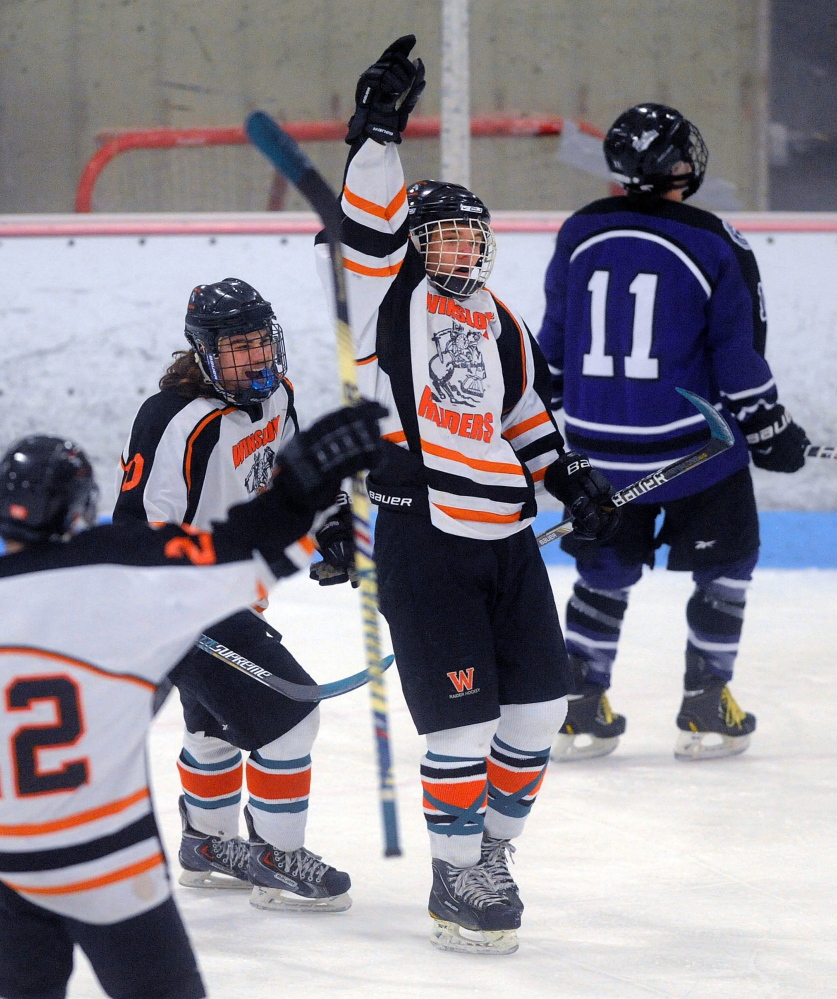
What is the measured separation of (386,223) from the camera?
6.50ft

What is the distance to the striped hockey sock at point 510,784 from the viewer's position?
7.07ft

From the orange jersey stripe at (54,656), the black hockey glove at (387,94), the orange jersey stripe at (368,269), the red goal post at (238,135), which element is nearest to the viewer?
the orange jersey stripe at (54,656)

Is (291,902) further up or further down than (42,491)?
further down

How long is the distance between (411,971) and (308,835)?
0.62 meters

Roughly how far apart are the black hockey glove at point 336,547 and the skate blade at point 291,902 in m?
0.49

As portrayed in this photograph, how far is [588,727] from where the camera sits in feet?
9.85

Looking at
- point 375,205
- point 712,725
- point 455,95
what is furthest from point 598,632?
point 455,95

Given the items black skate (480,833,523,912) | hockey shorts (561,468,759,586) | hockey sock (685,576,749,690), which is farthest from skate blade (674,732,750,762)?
black skate (480,833,523,912)

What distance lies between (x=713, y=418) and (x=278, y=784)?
3.42 ft

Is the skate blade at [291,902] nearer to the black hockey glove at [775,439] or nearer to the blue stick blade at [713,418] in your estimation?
the blue stick blade at [713,418]

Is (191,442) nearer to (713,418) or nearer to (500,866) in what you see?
(500,866)

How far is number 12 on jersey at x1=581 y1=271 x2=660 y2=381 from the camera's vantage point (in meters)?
2.84

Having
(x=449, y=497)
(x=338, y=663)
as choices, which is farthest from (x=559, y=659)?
(x=338, y=663)

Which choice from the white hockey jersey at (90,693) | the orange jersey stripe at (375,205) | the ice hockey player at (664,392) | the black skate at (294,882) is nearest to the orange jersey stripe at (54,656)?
the white hockey jersey at (90,693)
